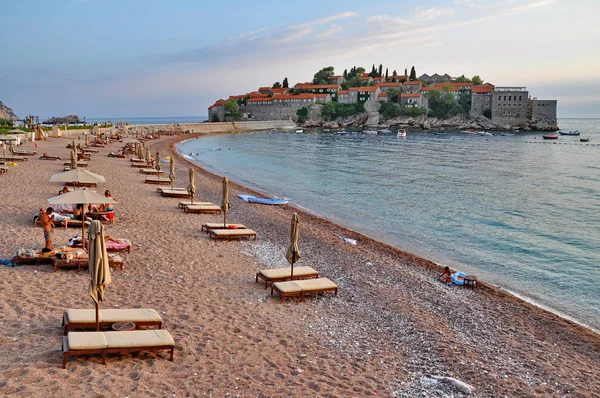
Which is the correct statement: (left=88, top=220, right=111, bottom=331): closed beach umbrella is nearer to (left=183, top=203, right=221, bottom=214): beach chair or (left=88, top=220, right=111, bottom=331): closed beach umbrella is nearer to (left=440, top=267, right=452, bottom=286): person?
(left=440, top=267, right=452, bottom=286): person

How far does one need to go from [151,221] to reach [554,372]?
Result: 1329cm

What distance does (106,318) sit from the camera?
7.21m

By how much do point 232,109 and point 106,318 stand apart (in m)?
134

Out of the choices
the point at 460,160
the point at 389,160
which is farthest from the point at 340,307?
the point at 460,160

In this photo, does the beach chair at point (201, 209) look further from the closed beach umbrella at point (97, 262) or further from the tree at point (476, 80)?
the tree at point (476, 80)

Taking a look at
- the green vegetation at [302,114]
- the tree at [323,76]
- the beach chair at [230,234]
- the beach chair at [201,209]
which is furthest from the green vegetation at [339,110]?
the beach chair at [230,234]

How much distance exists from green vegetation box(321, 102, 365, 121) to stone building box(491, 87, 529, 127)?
37.8 meters

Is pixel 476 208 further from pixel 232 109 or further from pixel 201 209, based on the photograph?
pixel 232 109

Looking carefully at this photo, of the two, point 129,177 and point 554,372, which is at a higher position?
point 129,177

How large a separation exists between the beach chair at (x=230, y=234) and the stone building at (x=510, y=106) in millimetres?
124967

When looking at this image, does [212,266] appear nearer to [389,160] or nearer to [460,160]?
[389,160]

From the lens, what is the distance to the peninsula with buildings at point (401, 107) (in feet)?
405

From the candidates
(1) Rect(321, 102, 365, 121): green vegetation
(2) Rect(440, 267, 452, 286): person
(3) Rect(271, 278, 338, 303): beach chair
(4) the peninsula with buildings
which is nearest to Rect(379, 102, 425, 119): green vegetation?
(4) the peninsula with buildings

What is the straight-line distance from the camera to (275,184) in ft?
114
